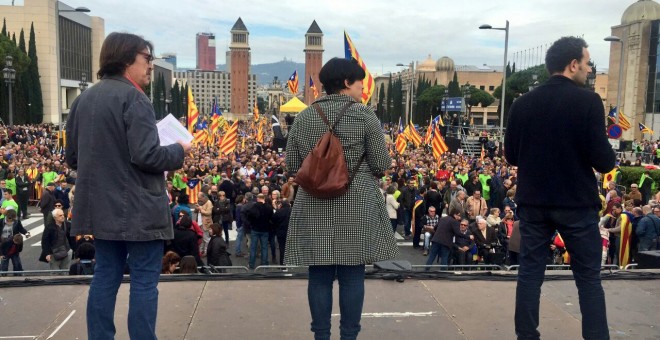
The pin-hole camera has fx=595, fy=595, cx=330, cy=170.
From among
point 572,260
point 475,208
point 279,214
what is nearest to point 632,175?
point 475,208

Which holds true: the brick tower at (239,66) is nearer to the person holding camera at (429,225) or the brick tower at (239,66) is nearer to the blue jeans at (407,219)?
the blue jeans at (407,219)

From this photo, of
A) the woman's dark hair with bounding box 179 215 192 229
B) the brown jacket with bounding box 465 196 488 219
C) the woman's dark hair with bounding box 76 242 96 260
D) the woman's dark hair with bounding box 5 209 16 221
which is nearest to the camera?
the woman's dark hair with bounding box 76 242 96 260

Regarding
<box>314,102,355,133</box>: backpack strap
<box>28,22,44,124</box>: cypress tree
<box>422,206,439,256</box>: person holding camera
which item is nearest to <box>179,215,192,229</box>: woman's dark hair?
<box>422,206,439,256</box>: person holding camera

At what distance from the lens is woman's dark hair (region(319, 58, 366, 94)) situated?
131 inches

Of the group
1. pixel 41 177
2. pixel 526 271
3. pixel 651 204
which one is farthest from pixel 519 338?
pixel 41 177

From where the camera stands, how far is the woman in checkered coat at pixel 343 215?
3.21 meters

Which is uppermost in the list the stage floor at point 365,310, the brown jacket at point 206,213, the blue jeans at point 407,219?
the stage floor at point 365,310

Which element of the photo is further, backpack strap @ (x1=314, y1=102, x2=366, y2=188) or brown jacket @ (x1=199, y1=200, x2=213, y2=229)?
brown jacket @ (x1=199, y1=200, x2=213, y2=229)

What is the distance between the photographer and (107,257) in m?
3.07

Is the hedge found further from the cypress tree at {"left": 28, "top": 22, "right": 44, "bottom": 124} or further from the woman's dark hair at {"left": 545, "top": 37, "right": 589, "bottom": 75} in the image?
the cypress tree at {"left": 28, "top": 22, "right": 44, "bottom": 124}

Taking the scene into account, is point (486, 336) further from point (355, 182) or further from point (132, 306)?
point (132, 306)

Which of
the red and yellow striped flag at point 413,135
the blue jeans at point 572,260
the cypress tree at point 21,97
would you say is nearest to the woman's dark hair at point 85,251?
the blue jeans at point 572,260

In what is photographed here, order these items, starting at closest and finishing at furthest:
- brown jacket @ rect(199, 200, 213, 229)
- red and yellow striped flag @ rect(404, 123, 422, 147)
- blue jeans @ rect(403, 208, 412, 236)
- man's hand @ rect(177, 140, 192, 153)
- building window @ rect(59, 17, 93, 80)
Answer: man's hand @ rect(177, 140, 192, 153), brown jacket @ rect(199, 200, 213, 229), blue jeans @ rect(403, 208, 412, 236), red and yellow striped flag @ rect(404, 123, 422, 147), building window @ rect(59, 17, 93, 80)

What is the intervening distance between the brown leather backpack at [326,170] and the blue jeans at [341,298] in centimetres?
47
